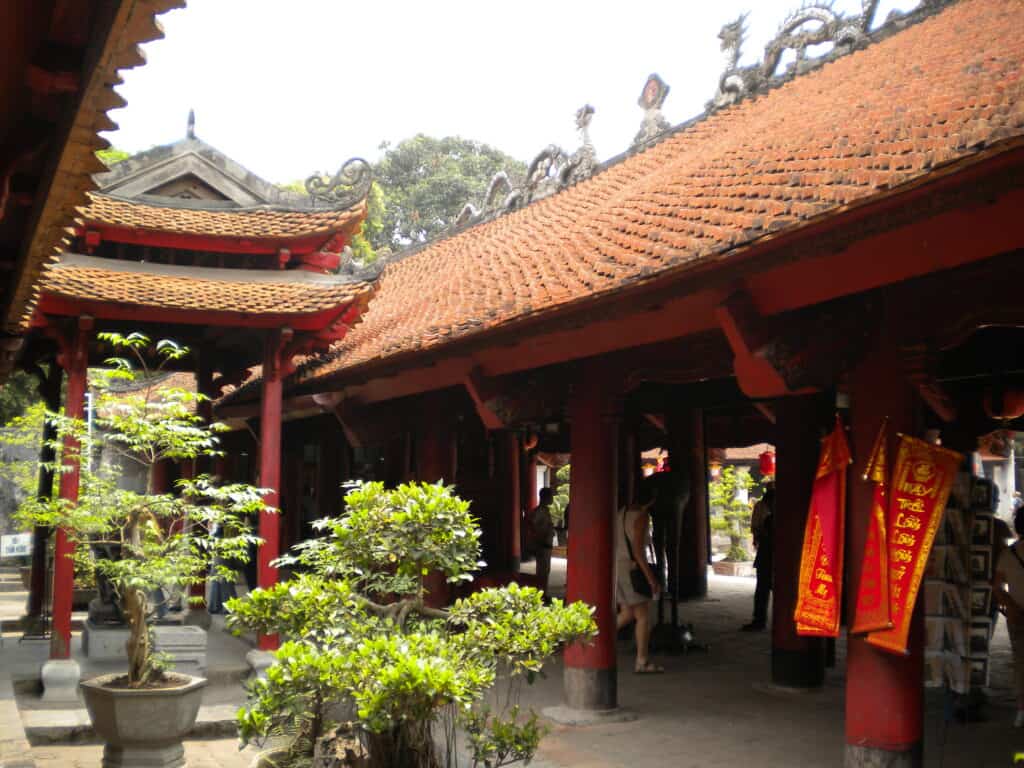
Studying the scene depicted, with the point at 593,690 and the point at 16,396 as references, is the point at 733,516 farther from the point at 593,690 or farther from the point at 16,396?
the point at 16,396

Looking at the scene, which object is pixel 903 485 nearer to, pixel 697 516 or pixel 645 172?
pixel 645 172

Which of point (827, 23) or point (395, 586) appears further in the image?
point (827, 23)

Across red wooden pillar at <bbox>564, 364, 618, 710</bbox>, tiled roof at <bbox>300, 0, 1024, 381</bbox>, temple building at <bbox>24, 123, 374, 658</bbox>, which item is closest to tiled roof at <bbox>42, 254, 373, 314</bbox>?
temple building at <bbox>24, 123, 374, 658</bbox>

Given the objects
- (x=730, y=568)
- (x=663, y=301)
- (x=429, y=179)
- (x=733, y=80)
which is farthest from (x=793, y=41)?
(x=429, y=179)

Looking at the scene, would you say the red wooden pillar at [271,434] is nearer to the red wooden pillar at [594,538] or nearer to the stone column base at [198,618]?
the stone column base at [198,618]

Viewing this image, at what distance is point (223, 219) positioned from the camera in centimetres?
930

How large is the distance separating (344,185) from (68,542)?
438 centimetres

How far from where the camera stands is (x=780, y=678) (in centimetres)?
756

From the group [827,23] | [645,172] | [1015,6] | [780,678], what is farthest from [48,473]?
[1015,6]

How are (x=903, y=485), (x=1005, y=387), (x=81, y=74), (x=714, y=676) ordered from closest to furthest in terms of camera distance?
(x=81, y=74), (x=903, y=485), (x=1005, y=387), (x=714, y=676)

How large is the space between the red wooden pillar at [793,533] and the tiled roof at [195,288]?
3848 mm

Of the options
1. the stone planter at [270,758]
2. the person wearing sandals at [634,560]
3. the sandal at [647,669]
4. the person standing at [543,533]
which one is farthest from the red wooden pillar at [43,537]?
the stone planter at [270,758]

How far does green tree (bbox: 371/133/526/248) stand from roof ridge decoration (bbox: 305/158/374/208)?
94.4ft

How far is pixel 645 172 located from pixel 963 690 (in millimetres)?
5891
